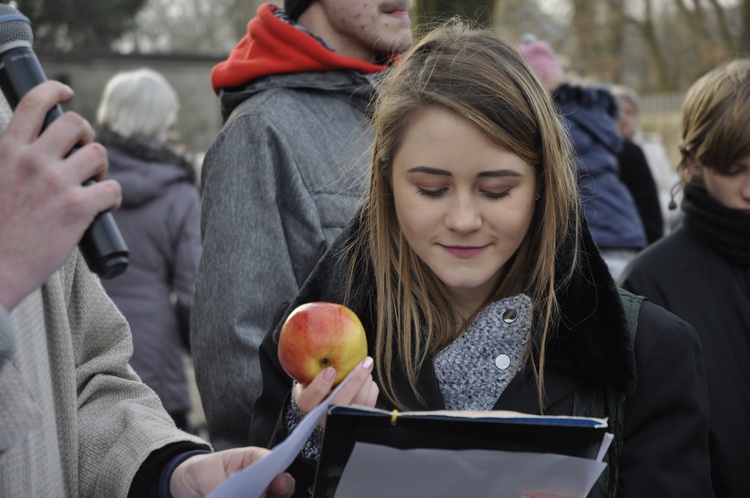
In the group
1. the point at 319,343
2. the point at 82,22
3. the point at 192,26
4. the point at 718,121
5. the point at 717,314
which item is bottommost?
the point at 192,26

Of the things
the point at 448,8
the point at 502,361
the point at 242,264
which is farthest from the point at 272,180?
the point at 448,8

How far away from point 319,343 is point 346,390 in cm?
13

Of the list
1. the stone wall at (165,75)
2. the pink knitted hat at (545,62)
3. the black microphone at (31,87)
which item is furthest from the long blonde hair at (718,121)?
the stone wall at (165,75)

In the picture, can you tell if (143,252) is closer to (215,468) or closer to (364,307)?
(364,307)

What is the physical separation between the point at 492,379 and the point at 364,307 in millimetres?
313

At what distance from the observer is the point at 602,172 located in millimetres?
4473

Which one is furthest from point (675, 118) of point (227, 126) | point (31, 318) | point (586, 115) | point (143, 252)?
point (31, 318)

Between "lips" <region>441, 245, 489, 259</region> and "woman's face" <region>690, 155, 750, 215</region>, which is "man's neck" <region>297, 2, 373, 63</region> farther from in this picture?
"woman's face" <region>690, 155, 750, 215</region>

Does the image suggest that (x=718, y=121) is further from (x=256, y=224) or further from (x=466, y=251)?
(x=256, y=224)

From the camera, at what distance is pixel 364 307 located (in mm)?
2051

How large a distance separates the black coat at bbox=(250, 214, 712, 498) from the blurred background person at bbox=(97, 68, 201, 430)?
2506 millimetres

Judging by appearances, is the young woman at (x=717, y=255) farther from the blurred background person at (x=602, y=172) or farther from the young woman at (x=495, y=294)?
the blurred background person at (x=602, y=172)

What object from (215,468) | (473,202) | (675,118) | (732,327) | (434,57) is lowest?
(675,118)

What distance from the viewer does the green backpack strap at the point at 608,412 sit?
185cm
